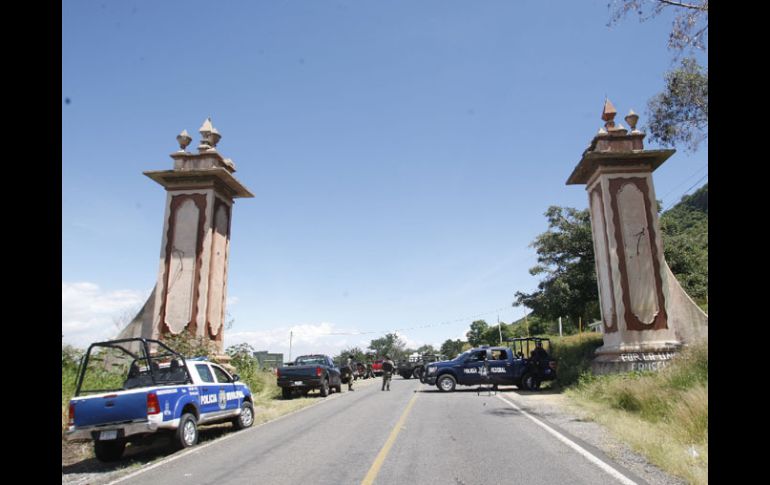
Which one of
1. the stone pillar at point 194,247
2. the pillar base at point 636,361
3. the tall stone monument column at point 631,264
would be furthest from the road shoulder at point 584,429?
the stone pillar at point 194,247

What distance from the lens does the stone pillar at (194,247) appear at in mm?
18344

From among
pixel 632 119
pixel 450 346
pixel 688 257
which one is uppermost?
pixel 632 119

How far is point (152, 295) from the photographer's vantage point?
1884cm

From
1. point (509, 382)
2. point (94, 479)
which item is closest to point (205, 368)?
point (94, 479)

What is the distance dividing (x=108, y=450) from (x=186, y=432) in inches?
51.4

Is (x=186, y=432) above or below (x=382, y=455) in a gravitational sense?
above

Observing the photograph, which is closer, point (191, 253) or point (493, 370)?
point (191, 253)

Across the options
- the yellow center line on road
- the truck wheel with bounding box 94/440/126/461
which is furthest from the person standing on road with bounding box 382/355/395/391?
the truck wheel with bounding box 94/440/126/461

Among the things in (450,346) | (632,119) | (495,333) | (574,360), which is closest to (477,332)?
(495,333)

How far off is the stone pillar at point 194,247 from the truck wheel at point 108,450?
8.99m

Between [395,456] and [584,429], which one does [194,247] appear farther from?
[584,429]

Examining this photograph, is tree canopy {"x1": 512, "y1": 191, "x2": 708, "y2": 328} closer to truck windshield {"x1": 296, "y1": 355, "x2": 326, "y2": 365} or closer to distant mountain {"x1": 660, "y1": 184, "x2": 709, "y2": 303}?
distant mountain {"x1": 660, "y1": 184, "x2": 709, "y2": 303}

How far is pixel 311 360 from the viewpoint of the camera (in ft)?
76.6

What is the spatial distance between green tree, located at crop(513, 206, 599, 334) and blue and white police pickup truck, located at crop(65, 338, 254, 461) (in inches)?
878
